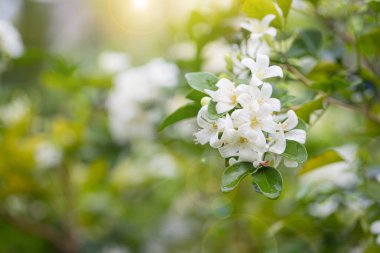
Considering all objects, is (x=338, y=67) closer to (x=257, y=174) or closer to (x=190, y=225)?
(x=257, y=174)

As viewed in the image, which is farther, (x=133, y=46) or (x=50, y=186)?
(x=133, y=46)

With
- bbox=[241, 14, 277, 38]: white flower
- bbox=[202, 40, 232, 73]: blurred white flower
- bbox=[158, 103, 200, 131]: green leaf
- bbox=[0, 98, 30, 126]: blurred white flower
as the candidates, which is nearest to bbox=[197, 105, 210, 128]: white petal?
bbox=[158, 103, 200, 131]: green leaf

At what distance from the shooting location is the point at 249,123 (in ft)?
2.47

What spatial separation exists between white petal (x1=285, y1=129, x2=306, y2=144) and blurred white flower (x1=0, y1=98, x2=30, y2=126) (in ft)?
4.41

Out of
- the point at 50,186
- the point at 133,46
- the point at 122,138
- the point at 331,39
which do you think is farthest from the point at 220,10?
the point at 133,46

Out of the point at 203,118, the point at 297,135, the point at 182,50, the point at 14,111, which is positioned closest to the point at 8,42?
the point at 14,111

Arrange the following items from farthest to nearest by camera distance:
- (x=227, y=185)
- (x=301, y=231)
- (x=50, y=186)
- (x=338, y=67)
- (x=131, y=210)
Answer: (x=131, y=210)
(x=50, y=186)
(x=301, y=231)
(x=338, y=67)
(x=227, y=185)

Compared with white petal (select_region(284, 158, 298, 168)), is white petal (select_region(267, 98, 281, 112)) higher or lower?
higher

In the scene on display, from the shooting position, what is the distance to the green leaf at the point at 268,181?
2.52 ft

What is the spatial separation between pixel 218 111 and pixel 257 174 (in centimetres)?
12

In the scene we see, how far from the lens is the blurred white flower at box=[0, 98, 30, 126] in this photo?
1909mm

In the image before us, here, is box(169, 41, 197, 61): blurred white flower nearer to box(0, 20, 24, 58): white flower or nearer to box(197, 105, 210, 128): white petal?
box(0, 20, 24, 58): white flower

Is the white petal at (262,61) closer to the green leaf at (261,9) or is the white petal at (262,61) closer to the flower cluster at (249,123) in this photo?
the flower cluster at (249,123)

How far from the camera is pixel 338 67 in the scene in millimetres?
1173
